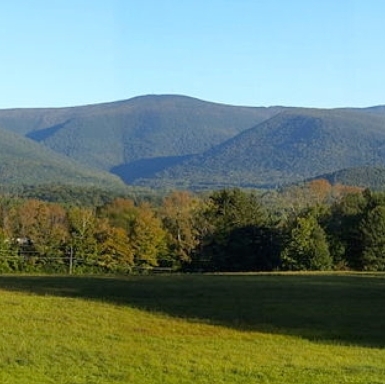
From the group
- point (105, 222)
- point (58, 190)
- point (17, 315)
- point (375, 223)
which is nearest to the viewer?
point (17, 315)

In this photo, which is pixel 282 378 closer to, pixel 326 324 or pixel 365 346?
pixel 365 346

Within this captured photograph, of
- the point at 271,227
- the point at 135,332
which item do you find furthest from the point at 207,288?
the point at 271,227

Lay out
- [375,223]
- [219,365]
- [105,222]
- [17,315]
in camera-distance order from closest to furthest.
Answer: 1. [219,365]
2. [17,315]
3. [375,223]
4. [105,222]

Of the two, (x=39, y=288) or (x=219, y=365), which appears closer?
(x=219, y=365)

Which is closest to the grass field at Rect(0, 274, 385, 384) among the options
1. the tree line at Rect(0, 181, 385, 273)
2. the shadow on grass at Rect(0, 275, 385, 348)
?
the shadow on grass at Rect(0, 275, 385, 348)

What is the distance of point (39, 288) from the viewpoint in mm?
33562

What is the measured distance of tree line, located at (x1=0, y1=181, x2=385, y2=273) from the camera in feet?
207

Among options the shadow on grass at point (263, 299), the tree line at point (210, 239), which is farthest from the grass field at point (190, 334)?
the tree line at point (210, 239)

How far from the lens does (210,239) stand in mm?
65375

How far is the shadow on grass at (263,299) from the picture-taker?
23.2 meters

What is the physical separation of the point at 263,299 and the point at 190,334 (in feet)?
31.8

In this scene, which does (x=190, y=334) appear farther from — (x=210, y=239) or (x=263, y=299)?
(x=210, y=239)

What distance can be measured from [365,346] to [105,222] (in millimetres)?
60992

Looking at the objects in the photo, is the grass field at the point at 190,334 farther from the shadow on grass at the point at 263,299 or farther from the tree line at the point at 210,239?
the tree line at the point at 210,239
